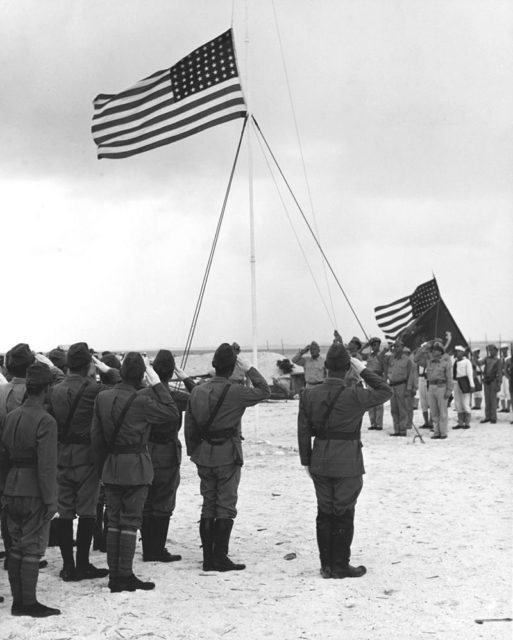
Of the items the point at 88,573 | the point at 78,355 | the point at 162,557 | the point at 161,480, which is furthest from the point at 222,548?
the point at 78,355

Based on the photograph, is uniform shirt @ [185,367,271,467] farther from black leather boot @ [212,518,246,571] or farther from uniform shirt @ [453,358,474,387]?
uniform shirt @ [453,358,474,387]

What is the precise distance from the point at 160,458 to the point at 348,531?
1850mm

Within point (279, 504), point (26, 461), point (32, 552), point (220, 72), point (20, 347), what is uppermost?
point (220, 72)

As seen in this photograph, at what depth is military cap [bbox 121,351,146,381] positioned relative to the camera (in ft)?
20.8

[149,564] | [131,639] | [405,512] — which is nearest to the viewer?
[131,639]

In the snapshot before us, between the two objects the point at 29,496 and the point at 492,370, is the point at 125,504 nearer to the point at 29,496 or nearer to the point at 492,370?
the point at 29,496

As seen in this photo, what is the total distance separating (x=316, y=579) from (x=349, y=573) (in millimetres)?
297

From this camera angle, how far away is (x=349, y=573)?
261 inches

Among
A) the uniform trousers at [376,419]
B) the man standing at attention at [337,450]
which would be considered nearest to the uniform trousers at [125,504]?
the man standing at attention at [337,450]

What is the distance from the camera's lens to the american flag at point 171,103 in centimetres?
1302

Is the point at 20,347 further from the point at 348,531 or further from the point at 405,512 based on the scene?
the point at 405,512

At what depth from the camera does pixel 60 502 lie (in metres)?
6.61

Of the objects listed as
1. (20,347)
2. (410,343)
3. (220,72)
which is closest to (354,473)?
(20,347)

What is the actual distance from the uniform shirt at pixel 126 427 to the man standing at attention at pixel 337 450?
130cm
